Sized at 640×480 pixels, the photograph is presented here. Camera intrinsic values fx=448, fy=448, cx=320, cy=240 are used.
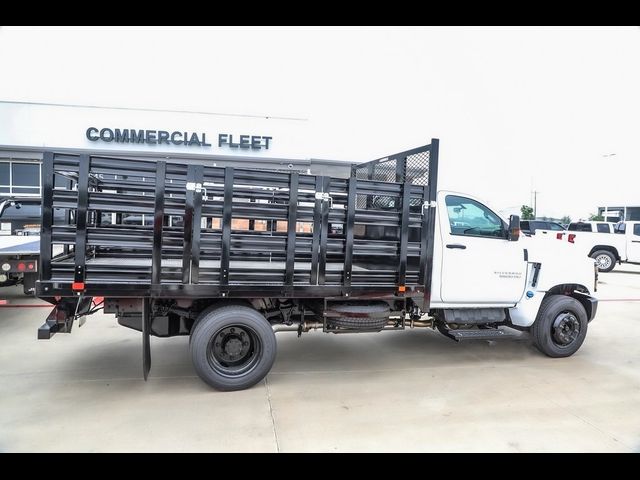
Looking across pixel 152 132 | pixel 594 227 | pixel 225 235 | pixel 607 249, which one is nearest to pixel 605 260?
pixel 607 249

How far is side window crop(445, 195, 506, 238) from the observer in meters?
5.29

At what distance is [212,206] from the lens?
4.22 meters

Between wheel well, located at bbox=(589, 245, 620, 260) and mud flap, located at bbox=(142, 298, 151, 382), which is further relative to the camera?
wheel well, located at bbox=(589, 245, 620, 260)

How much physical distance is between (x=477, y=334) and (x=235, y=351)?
287 cm

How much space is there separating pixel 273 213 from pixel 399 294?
165 centimetres

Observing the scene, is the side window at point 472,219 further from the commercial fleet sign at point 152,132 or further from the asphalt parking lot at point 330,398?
the commercial fleet sign at point 152,132

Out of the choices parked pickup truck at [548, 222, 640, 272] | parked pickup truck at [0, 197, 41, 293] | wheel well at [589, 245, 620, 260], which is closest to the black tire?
parked pickup truck at [0, 197, 41, 293]

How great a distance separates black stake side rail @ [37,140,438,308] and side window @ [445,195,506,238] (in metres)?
0.51

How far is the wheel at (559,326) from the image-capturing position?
567 centimetres

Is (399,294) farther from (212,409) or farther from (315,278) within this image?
(212,409)

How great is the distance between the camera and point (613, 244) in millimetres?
16516

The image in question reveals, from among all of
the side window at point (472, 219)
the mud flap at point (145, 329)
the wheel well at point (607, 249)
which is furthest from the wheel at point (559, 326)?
the wheel well at point (607, 249)

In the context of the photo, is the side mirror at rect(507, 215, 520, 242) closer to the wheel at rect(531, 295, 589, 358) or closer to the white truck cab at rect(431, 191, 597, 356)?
the white truck cab at rect(431, 191, 597, 356)

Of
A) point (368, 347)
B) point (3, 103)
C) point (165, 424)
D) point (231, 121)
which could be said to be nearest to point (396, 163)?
point (368, 347)
